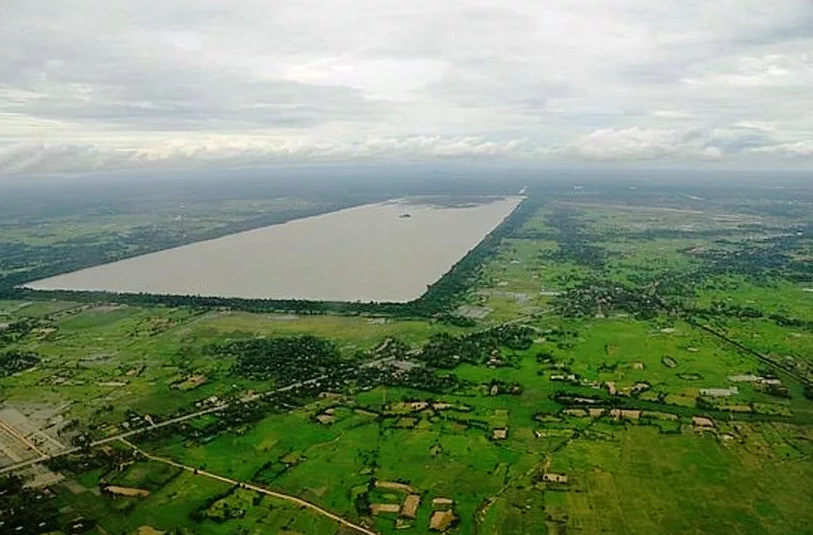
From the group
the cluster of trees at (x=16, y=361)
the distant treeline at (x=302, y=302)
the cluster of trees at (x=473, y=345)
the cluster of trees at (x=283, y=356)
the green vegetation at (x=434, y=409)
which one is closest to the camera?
the green vegetation at (x=434, y=409)

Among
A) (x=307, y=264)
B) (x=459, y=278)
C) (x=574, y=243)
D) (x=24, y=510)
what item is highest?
(x=574, y=243)

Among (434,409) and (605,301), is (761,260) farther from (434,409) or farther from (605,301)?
(434,409)

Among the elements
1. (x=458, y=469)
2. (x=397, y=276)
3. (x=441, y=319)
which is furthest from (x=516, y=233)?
(x=458, y=469)

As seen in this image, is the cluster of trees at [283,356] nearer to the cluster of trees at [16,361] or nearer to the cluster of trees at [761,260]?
the cluster of trees at [16,361]

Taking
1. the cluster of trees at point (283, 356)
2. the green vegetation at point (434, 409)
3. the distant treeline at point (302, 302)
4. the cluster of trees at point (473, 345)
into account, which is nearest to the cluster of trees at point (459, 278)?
the distant treeline at point (302, 302)

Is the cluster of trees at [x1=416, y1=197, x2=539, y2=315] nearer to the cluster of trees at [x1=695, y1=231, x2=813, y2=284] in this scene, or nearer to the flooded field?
the flooded field

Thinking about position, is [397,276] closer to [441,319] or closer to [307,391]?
[441,319]

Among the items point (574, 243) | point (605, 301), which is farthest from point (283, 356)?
point (574, 243)
